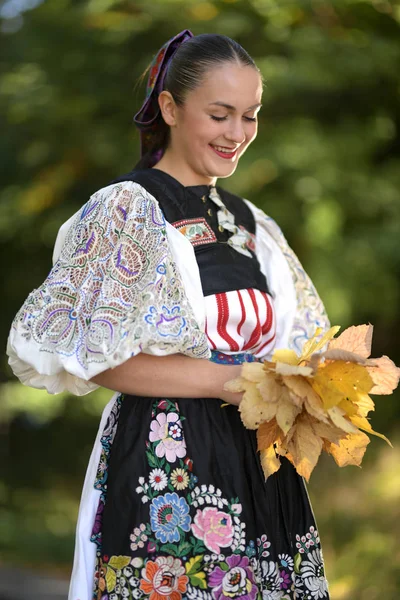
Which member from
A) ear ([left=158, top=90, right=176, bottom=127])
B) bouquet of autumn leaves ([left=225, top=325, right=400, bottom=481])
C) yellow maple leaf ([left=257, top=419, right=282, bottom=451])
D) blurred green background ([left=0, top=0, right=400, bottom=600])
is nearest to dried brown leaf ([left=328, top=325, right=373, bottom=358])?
bouquet of autumn leaves ([left=225, top=325, right=400, bottom=481])

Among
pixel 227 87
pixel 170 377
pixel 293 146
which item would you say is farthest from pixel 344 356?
pixel 293 146

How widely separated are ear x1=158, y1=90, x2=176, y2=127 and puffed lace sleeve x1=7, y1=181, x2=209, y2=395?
25 centimetres

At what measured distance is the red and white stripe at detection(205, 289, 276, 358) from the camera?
6.57ft

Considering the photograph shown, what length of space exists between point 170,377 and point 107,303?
22 cm

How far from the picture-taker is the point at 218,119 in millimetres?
2062

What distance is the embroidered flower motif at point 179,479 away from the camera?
188cm

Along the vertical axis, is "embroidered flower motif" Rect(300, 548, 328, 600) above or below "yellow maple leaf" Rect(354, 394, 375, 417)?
below

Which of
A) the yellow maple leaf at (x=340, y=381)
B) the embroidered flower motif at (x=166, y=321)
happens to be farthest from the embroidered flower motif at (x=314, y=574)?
the embroidered flower motif at (x=166, y=321)

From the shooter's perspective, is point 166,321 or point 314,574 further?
point 314,574

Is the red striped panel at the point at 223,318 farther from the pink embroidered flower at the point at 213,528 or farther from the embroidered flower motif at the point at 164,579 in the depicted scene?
the embroidered flower motif at the point at 164,579

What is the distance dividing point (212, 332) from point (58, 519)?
4572 mm

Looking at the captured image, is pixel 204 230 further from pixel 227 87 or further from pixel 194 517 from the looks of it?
pixel 194 517

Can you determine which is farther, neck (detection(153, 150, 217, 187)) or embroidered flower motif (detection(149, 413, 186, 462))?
neck (detection(153, 150, 217, 187))

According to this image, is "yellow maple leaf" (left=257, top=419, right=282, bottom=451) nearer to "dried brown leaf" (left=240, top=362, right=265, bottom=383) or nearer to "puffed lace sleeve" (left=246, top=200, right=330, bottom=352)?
"dried brown leaf" (left=240, top=362, right=265, bottom=383)
